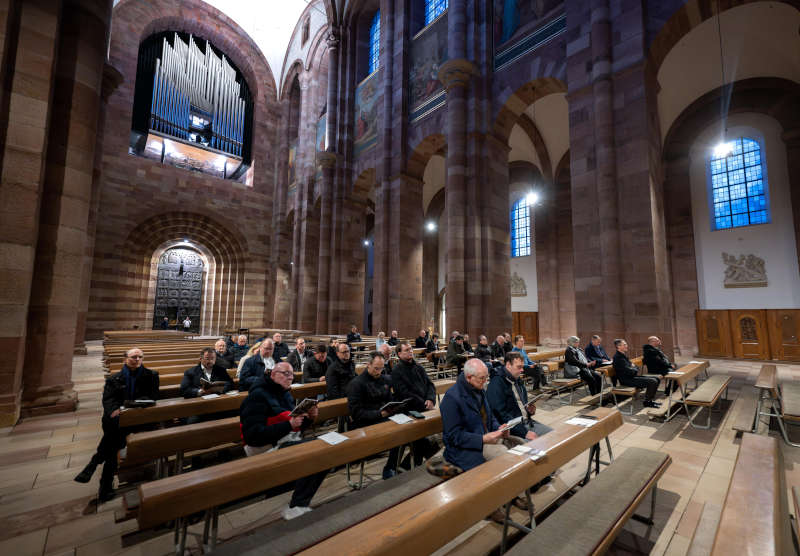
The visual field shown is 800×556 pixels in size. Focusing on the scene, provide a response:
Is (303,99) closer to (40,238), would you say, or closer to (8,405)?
(40,238)

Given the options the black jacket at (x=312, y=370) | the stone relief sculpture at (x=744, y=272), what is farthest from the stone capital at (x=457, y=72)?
the stone relief sculpture at (x=744, y=272)

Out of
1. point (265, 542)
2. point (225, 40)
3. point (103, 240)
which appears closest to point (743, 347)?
point (265, 542)

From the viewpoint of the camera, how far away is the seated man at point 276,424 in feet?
9.01

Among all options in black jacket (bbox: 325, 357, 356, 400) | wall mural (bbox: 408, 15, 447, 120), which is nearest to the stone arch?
wall mural (bbox: 408, 15, 447, 120)

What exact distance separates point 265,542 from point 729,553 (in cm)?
209

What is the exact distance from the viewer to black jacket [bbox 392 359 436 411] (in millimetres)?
3953

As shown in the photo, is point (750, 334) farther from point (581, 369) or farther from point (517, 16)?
point (517, 16)

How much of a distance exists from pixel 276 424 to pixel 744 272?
15.1m

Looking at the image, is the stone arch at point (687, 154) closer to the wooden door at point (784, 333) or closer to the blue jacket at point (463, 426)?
the wooden door at point (784, 333)

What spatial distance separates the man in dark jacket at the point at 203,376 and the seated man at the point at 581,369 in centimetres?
555

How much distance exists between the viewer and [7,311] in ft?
15.5

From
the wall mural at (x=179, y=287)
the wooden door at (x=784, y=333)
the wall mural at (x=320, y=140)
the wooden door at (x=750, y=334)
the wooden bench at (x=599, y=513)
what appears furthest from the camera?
the wall mural at (x=179, y=287)

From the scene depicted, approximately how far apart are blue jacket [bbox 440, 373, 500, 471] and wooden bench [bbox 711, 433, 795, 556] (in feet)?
4.45

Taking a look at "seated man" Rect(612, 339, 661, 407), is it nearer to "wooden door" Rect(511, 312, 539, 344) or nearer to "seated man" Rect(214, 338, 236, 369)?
"seated man" Rect(214, 338, 236, 369)
